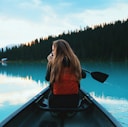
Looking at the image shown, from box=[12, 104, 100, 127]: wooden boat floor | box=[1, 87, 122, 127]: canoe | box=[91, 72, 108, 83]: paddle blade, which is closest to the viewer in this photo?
box=[1, 87, 122, 127]: canoe

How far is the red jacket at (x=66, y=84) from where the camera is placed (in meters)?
4.18

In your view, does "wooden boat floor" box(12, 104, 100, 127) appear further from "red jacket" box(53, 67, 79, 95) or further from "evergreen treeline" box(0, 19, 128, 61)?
"evergreen treeline" box(0, 19, 128, 61)

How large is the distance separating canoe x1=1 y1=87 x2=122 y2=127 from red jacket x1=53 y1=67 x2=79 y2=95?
0.21 m

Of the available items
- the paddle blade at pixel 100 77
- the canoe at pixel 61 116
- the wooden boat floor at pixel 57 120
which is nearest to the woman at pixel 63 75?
the canoe at pixel 61 116

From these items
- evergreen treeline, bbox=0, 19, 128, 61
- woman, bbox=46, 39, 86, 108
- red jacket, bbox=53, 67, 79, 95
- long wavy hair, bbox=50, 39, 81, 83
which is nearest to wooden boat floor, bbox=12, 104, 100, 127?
woman, bbox=46, 39, 86, 108

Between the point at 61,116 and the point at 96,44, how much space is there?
58300mm

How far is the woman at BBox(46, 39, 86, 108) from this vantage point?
162 inches

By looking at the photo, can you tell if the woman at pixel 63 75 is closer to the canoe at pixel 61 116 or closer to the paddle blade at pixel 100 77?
the canoe at pixel 61 116

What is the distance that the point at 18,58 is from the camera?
3386 inches

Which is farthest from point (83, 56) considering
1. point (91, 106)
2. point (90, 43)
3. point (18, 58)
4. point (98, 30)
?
point (91, 106)

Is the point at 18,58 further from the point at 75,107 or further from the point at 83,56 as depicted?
the point at 75,107

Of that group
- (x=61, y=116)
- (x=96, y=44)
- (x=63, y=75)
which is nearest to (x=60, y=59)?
(x=63, y=75)

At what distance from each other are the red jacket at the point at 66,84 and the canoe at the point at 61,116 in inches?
8.3

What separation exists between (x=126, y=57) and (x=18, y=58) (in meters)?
38.9
